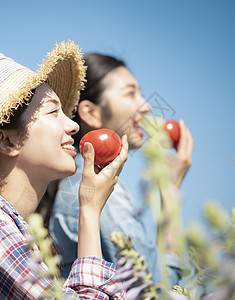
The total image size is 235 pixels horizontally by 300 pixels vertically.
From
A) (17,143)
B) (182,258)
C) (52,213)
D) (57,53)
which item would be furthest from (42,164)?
(182,258)

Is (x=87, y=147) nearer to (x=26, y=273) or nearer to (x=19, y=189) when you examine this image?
(x=19, y=189)

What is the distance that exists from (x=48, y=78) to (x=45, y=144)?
33 centimetres

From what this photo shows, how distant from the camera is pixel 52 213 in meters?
1.88

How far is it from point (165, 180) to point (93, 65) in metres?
2.18

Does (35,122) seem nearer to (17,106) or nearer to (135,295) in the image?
(17,106)

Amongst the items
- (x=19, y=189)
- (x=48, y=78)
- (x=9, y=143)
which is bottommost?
(x=19, y=189)

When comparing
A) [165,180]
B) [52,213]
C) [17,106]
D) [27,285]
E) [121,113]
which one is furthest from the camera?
[121,113]

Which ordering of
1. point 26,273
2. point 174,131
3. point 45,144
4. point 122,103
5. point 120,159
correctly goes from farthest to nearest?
point 174,131 < point 122,103 < point 120,159 < point 45,144 < point 26,273

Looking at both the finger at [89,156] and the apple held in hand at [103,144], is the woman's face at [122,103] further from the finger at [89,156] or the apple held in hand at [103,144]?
the finger at [89,156]

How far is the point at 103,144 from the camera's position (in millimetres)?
1377

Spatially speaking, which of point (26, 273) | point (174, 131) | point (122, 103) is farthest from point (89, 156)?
point (174, 131)

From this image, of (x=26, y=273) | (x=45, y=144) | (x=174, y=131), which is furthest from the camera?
(x=174, y=131)

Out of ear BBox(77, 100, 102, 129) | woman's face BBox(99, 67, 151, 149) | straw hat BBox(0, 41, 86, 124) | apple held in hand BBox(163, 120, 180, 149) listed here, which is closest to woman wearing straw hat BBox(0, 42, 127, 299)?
straw hat BBox(0, 41, 86, 124)

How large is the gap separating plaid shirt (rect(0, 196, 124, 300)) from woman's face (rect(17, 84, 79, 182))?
22 cm
